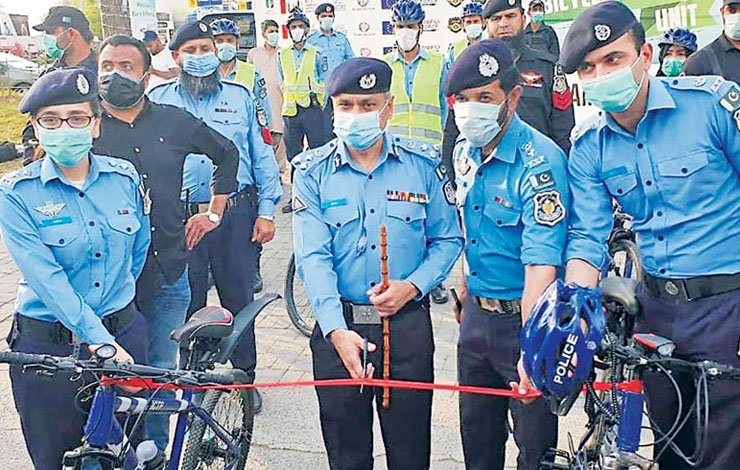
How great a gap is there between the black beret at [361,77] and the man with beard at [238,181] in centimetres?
164

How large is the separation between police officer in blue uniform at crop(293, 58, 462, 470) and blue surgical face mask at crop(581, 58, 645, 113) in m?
0.62

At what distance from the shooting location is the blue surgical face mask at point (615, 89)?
239 centimetres

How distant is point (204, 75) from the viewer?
4270 millimetres

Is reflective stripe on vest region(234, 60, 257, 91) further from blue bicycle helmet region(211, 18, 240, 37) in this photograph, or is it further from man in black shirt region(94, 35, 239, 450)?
man in black shirt region(94, 35, 239, 450)

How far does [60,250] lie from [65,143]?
0.36 m

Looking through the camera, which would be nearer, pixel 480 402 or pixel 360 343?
pixel 360 343

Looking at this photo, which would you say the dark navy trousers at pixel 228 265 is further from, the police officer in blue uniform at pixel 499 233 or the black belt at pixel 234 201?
the police officer in blue uniform at pixel 499 233

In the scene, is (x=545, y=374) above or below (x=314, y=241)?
below

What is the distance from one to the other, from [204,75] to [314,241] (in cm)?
198

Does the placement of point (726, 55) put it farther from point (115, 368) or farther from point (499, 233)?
point (115, 368)

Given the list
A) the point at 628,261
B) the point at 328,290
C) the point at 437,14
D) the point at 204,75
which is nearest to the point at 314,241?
the point at 328,290

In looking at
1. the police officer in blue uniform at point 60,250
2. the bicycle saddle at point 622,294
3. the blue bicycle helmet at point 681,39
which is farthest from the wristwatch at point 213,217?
the blue bicycle helmet at point 681,39

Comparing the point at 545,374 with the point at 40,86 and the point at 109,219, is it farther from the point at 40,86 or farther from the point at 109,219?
the point at 40,86

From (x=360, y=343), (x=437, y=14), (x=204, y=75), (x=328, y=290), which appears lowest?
(x=360, y=343)
